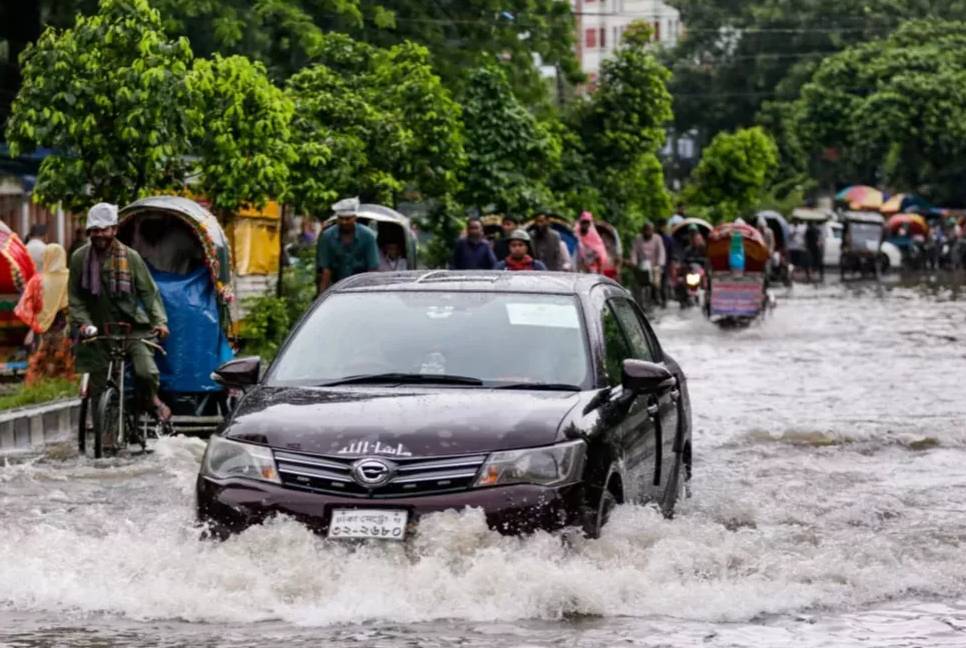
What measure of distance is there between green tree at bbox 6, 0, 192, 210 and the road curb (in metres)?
2.70

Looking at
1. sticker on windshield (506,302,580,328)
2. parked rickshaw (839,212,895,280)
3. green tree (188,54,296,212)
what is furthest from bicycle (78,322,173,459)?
parked rickshaw (839,212,895,280)

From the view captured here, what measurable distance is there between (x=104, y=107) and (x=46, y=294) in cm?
191

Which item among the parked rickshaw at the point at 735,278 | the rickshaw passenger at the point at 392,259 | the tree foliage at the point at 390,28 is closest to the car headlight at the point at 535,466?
the rickshaw passenger at the point at 392,259

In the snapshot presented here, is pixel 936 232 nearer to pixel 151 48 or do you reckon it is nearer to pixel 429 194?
pixel 429 194

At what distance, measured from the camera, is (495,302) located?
10312 mm

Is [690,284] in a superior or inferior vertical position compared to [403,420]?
inferior

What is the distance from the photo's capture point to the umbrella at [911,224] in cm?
7475

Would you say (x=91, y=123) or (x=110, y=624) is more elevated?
(x=91, y=123)

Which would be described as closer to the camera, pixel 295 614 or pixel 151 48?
pixel 295 614

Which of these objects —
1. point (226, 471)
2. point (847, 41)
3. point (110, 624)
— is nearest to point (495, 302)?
point (226, 471)

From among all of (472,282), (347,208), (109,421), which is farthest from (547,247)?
(472,282)

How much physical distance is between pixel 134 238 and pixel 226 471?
8.31 meters

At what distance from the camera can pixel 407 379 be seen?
972cm

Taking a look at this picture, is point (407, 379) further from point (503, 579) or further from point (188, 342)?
point (188, 342)
